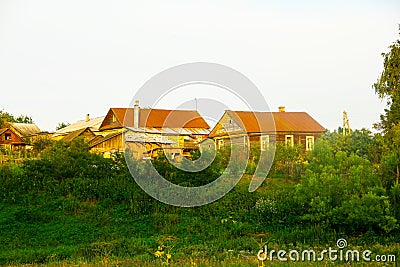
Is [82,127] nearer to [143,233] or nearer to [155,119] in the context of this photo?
[155,119]

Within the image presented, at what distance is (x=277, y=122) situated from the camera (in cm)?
3222

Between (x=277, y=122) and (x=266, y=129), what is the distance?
175cm

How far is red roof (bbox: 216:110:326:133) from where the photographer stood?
31.3m

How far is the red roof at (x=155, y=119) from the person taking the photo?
121 ft

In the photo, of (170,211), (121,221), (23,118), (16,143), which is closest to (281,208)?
(170,211)

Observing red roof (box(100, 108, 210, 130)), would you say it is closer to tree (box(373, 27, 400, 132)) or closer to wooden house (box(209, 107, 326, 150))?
wooden house (box(209, 107, 326, 150))

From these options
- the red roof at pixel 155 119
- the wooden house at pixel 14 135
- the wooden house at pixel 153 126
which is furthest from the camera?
the wooden house at pixel 14 135

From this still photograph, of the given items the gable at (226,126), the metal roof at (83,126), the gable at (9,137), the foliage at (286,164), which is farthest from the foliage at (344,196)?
the gable at (9,137)

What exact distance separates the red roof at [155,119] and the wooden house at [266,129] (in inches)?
206

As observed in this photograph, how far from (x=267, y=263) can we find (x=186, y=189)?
715cm

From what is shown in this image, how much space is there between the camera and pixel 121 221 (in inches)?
565

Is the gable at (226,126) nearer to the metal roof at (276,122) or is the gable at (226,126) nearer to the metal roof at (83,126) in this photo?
the metal roof at (276,122)

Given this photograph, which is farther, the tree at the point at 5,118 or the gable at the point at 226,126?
the tree at the point at 5,118

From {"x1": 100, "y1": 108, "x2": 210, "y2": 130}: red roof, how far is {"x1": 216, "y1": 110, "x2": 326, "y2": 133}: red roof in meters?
5.76
